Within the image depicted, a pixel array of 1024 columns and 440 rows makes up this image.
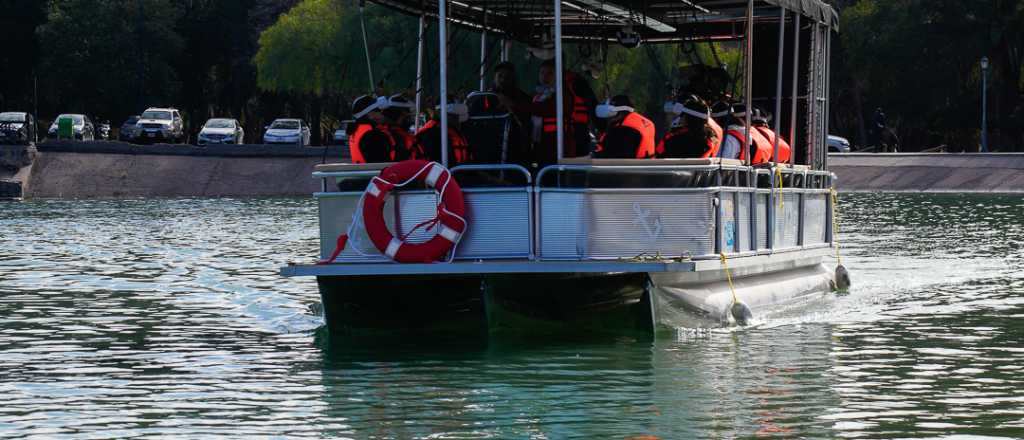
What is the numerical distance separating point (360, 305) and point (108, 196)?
47333 millimetres

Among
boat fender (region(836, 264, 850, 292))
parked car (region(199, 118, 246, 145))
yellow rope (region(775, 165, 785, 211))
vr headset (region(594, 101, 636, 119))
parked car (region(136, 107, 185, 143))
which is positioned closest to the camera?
vr headset (region(594, 101, 636, 119))

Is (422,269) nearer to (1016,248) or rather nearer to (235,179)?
(1016,248)

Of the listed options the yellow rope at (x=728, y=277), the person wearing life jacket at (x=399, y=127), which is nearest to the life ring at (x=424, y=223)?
the person wearing life jacket at (x=399, y=127)

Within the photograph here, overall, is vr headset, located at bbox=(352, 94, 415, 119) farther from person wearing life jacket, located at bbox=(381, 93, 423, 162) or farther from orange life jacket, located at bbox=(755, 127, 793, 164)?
orange life jacket, located at bbox=(755, 127, 793, 164)

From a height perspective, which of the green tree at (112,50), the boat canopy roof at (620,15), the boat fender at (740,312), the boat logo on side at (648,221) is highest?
the green tree at (112,50)

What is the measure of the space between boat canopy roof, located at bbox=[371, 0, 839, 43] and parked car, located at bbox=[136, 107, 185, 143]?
52795 mm

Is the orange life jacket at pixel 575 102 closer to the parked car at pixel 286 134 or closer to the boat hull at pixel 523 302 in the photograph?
the boat hull at pixel 523 302

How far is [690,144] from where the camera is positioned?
1661cm

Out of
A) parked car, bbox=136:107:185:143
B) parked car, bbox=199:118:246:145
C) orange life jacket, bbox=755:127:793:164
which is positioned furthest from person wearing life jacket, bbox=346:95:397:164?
parked car, bbox=136:107:185:143

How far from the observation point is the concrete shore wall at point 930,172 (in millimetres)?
56844

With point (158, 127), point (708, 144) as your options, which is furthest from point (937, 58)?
point (708, 144)

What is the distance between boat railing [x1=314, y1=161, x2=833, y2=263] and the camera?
592 inches

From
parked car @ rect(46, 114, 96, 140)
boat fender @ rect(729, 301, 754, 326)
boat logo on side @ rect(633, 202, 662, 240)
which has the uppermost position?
parked car @ rect(46, 114, 96, 140)

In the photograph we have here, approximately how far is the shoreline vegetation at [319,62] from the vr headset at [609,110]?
37.3 meters
